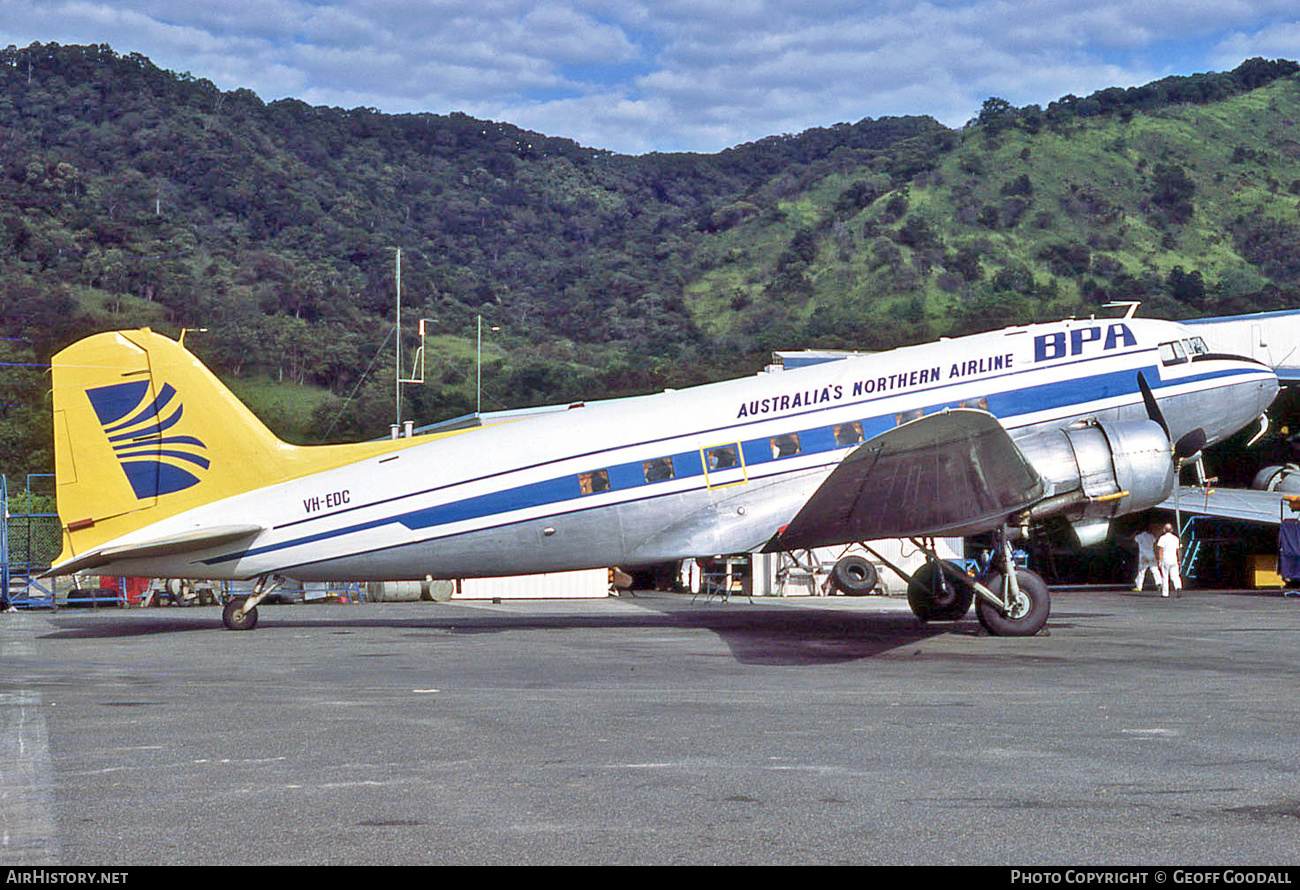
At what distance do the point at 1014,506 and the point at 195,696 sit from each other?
10950mm

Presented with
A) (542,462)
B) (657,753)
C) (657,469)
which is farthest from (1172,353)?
(657,753)

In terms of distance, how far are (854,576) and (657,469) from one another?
13.6 metres

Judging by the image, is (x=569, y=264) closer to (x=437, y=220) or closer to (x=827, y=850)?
(x=437, y=220)

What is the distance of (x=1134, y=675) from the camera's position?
1384cm

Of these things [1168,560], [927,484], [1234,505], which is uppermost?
[927,484]

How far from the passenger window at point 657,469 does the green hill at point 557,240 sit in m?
32.1

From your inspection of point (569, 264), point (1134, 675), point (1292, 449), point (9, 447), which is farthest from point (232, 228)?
point (1134, 675)

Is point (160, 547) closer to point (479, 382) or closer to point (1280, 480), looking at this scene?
point (1280, 480)

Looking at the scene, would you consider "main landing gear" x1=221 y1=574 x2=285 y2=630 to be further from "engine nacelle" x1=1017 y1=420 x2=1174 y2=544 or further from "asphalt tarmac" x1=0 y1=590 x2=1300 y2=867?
"engine nacelle" x1=1017 y1=420 x2=1174 y2=544

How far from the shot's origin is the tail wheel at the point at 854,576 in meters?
30.4

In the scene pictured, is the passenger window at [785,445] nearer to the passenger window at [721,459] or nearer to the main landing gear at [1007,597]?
the passenger window at [721,459]

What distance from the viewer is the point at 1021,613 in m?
18.4

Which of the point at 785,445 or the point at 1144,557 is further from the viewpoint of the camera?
the point at 1144,557

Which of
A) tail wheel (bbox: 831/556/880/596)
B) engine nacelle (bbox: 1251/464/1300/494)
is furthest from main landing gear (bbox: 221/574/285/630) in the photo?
engine nacelle (bbox: 1251/464/1300/494)
